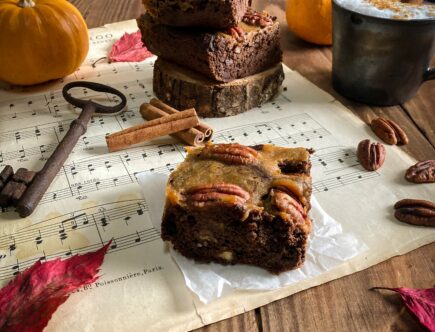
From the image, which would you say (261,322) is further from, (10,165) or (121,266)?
(10,165)

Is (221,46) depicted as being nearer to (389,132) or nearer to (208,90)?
(208,90)

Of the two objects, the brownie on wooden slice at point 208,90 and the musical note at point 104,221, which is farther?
the brownie on wooden slice at point 208,90

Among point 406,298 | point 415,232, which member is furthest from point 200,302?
point 415,232

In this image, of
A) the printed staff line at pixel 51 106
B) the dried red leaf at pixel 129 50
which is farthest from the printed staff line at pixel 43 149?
the dried red leaf at pixel 129 50

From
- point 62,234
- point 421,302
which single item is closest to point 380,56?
point 421,302

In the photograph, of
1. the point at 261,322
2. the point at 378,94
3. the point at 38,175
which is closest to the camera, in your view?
the point at 261,322

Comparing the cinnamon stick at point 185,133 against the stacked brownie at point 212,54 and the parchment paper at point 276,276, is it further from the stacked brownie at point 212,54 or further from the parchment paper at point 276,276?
the parchment paper at point 276,276
